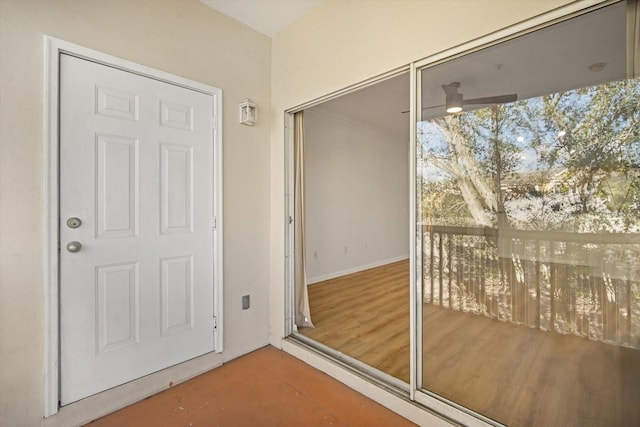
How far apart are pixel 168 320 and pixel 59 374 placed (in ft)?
2.05

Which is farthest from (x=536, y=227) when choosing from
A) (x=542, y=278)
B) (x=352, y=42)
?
(x=352, y=42)

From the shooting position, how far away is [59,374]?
1744 millimetres

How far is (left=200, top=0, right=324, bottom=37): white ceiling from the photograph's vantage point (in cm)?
235

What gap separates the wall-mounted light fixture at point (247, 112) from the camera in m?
2.56

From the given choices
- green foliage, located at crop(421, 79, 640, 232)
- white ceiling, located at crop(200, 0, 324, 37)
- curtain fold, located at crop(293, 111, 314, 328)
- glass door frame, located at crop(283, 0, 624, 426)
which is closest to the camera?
green foliage, located at crop(421, 79, 640, 232)

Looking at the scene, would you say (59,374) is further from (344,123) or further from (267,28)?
(344,123)

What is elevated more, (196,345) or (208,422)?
(196,345)

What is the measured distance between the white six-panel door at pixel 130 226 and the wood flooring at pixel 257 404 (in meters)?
0.23

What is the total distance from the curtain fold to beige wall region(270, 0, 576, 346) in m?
0.20

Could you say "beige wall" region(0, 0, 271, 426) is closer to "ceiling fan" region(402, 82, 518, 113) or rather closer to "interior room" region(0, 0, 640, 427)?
"interior room" region(0, 0, 640, 427)

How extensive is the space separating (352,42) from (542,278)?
1892 mm

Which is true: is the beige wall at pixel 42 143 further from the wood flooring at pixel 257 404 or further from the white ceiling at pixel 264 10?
the wood flooring at pixel 257 404

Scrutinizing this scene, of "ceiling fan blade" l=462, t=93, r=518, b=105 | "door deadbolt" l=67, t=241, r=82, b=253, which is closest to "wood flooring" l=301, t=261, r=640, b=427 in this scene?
"ceiling fan blade" l=462, t=93, r=518, b=105

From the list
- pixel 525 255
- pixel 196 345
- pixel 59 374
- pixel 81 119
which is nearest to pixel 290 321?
pixel 196 345
